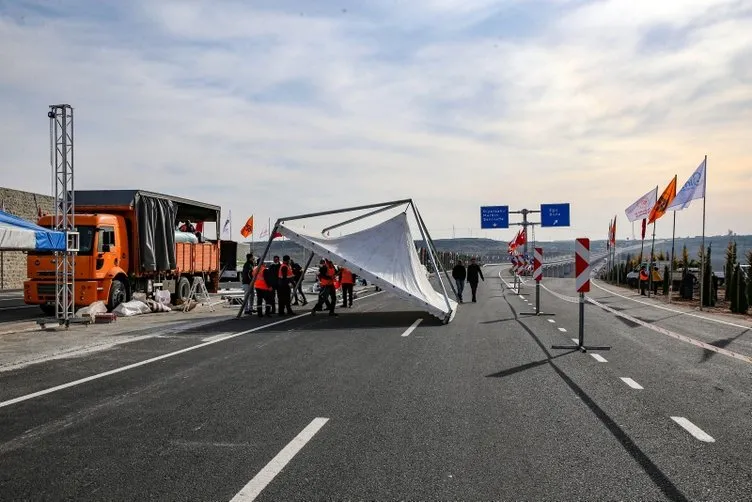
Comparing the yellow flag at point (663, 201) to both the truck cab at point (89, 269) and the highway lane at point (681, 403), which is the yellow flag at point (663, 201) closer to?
the highway lane at point (681, 403)

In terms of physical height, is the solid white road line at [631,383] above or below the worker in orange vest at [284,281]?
below

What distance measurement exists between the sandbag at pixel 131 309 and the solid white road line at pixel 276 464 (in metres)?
13.9

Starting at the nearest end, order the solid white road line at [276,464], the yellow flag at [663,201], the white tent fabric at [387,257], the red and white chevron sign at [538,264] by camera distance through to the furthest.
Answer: the solid white road line at [276,464] → the white tent fabric at [387,257] → the red and white chevron sign at [538,264] → the yellow flag at [663,201]

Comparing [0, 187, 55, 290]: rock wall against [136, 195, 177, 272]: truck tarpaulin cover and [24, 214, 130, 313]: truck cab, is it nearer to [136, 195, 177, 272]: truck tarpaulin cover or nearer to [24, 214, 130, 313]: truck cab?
[136, 195, 177, 272]: truck tarpaulin cover

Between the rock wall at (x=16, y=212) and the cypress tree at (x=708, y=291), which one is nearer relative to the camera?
the cypress tree at (x=708, y=291)

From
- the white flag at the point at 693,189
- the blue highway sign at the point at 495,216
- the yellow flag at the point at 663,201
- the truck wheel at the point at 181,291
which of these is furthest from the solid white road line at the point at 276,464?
the blue highway sign at the point at 495,216

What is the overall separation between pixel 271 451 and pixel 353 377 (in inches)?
138

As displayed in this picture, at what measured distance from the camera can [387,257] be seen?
1875 centimetres

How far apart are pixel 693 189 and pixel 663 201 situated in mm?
7037

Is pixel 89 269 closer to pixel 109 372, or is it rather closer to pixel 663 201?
pixel 109 372

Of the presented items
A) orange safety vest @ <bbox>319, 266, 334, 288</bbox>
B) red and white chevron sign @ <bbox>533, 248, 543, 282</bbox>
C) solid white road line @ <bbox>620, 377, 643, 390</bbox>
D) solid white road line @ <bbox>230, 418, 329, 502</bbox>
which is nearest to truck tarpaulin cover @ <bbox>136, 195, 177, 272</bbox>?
orange safety vest @ <bbox>319, 266, 334, 288</bbox>

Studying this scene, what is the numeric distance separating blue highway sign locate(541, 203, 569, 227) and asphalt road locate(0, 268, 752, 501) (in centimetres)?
4469

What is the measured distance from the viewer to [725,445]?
224 inches

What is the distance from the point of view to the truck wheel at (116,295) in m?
18.7
